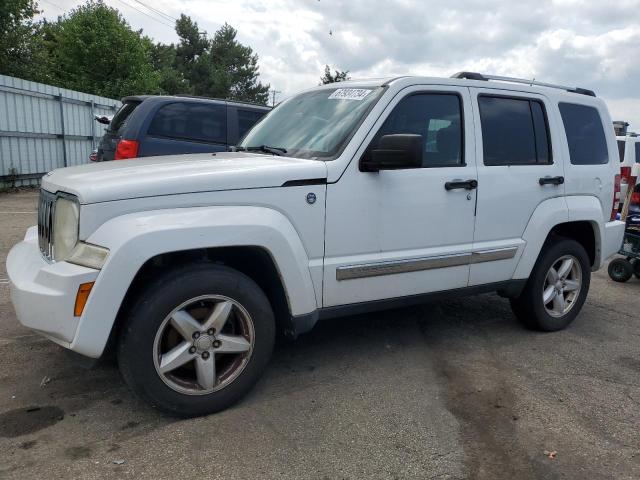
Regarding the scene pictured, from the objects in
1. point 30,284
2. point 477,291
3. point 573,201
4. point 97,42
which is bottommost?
point 477,291

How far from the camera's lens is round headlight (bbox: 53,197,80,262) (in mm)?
2855

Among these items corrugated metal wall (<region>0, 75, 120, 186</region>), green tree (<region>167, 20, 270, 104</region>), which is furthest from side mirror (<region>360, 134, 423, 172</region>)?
green tree (<region>167, 20, 270, 104</region>)

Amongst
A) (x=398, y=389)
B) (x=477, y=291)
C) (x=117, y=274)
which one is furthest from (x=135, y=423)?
(x=477, y=291)

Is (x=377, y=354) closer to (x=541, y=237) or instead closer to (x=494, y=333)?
(x=494, y=333)

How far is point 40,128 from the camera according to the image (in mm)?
13617

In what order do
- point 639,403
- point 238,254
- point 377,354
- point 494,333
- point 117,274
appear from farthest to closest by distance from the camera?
point 494,333
point 377,354
point 639,403
point 238,254
point 117,274

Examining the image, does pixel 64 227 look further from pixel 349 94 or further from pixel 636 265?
pixel 636 265

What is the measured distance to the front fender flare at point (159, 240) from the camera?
107 inches

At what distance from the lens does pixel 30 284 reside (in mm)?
2912

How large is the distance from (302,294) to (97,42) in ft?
94.0

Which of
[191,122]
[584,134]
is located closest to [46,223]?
[584,134]

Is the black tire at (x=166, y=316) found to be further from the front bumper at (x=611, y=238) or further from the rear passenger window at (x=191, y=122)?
the rear passenger window at (x=191, y=122)

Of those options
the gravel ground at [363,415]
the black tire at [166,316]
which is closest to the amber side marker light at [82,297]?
the black tire at [166,316]

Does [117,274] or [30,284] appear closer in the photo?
[117,274]
